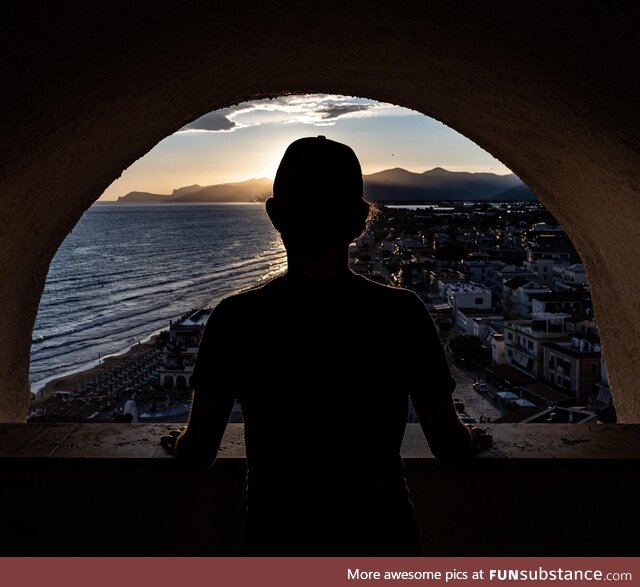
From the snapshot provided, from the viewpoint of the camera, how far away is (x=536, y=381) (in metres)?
→ 27.9

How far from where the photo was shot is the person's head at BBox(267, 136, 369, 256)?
1312 millimetres

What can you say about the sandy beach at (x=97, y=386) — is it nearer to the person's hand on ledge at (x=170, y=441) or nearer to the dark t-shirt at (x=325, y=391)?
the person's hand on ledge at (x=170, y=441)

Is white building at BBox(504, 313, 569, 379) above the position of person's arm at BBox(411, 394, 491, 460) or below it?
below

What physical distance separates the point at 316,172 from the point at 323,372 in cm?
40

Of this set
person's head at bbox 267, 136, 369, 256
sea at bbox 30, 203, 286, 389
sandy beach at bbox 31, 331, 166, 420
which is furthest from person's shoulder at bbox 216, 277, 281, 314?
sandy beach at bbox 31, 331, 166, 420

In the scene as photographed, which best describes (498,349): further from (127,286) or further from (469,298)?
(127,286)

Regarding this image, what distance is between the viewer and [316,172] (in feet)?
4.29

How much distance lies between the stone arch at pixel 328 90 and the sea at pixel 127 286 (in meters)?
8.66

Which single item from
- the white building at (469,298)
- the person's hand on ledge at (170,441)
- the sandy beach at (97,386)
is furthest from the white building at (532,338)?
the person's hand on ledge at (170,441)

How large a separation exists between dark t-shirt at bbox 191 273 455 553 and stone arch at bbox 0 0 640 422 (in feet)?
3.90

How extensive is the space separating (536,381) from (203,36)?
27.6 meters

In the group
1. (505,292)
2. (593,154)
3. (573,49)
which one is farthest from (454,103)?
(505,292)

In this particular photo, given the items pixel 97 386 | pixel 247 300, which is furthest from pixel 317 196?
pixel 97 386

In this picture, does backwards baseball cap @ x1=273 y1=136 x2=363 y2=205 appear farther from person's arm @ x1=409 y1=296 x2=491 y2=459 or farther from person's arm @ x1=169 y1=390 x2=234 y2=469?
person's arm @ x1=169 y1=390 x2=234 y2=469
